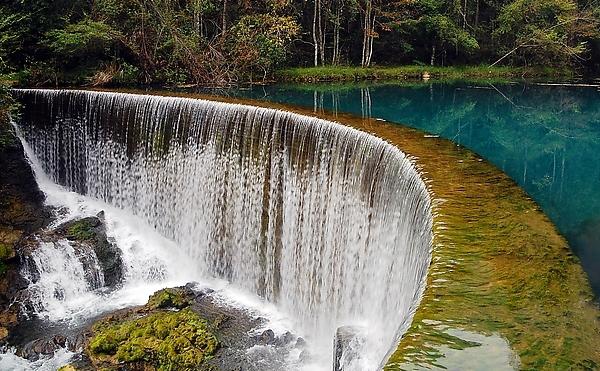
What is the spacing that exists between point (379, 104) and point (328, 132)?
6464 mm

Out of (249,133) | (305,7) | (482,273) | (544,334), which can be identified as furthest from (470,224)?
(305,7)

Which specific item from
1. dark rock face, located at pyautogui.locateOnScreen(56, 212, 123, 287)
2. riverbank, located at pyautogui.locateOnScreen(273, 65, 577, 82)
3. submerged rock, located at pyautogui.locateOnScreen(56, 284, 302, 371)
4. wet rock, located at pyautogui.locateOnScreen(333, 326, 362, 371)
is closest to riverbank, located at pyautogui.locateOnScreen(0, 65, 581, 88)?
riverbank, located at pyautogui.locateOnScreen(273, 65, 577, 82)

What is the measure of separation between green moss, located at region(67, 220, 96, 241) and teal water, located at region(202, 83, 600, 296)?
4459 mm

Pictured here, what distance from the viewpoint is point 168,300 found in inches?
310

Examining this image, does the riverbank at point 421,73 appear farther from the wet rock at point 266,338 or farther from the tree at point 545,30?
the wet rock at point 266,338

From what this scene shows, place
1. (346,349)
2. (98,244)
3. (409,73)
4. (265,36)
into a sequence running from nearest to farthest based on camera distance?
(346,349) → (98,244) → (265,36) → (409,73)

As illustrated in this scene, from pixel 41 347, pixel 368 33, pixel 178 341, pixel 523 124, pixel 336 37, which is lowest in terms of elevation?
pixel 41 347

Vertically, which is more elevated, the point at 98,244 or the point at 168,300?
the point at 98,244

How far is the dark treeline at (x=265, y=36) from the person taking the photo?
12.5 meters

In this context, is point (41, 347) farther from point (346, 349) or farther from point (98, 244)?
point (346, 349)

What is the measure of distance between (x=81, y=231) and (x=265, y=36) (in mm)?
10013

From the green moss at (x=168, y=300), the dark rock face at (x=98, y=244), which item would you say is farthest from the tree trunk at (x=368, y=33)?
the green moss at (x=168, y=300)

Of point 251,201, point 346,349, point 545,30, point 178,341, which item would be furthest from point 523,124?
point 545,30

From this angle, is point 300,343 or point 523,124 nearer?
point 300,343
